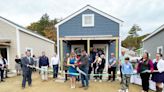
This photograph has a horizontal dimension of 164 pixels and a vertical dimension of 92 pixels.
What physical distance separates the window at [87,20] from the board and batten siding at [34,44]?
18.9 feet

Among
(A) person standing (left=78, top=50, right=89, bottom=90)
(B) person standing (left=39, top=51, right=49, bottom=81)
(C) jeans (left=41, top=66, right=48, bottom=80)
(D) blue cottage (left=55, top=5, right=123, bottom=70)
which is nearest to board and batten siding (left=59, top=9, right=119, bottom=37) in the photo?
(D) blue cottage (left=55, top=5, right=123, bottom=70)

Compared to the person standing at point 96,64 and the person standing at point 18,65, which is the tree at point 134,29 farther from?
the person standing at point 96,64

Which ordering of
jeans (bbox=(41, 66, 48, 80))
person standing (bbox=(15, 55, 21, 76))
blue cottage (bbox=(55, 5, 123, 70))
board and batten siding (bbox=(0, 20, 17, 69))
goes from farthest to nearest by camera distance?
board and batten siding (bbox=(0, 20, 17, 69))
blue cottage (bbox=(55, 5, 123, 70))
person standing (bbox=(15, 55, 21, 76))
jeans (bbox=(41, 66, 48, 80))

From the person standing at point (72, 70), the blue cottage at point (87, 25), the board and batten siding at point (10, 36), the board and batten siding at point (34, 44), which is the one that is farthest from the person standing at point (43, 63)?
the board and batten siding at point (34, 44)

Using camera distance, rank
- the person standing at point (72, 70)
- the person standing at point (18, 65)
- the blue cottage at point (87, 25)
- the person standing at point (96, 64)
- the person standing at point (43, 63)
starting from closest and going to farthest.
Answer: the person standing at point (72, 70) < the person standing at point (96, 64) < the person standing at point (43, 63) < the person standing at point (18, 65) < the blue cottage at point (87, 25)

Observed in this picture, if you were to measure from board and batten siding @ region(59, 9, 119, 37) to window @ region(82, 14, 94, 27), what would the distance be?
23 cm

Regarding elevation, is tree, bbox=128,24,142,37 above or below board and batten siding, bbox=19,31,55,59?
above

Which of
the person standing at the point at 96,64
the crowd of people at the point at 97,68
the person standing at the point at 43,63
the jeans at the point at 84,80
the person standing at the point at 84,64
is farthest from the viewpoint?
the person standing at the point at 43,63

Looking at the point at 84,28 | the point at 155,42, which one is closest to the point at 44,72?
the point at 84,28

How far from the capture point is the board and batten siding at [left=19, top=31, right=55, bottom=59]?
696 inches

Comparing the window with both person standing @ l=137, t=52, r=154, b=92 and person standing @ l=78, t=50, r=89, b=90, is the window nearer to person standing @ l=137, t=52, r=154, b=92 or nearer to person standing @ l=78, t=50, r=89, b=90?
person standing @ l=78, t=50, r=89, b=90

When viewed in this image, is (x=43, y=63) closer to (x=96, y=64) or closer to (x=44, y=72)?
(x=44, y=72)

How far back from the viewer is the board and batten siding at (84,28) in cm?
1538

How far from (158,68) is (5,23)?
43.9ft
